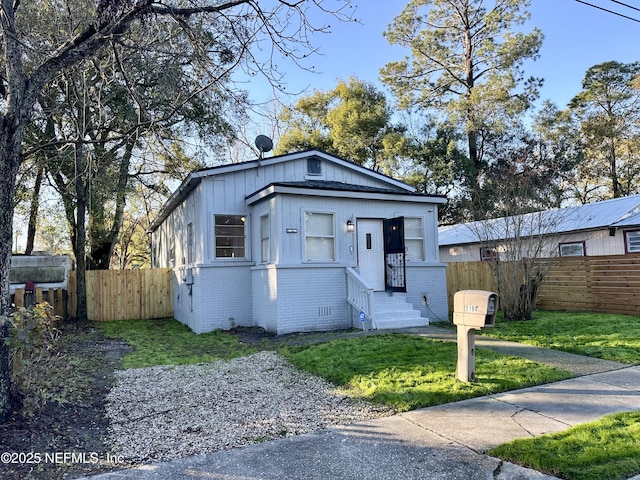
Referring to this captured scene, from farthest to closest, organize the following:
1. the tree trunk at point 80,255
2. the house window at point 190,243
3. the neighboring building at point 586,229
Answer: the tree trunk at point 80,255, the house window at point 190,243, the neighboring building at point 586,229

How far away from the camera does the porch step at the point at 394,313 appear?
32.5ft

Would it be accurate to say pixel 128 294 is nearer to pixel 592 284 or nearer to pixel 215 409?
pixel 215 409

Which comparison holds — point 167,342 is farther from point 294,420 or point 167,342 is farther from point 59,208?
point 59,208

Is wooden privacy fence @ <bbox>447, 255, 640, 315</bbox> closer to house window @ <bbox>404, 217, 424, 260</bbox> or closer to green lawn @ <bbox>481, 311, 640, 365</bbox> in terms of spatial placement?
green lawn @ <bbox>481, 311, 640, 365</bbox>

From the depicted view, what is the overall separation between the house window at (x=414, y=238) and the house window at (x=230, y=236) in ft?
14.7

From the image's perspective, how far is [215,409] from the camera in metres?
4.75

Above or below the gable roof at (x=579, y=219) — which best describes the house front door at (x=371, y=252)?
below

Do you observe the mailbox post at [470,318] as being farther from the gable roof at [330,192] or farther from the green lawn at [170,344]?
the gable roof at [330,192]

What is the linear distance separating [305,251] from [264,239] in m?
1.36

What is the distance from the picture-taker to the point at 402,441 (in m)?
3.72

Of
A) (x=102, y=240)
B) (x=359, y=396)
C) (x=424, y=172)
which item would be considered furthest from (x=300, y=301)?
(x=424, y=172)

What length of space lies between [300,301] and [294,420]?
559 cm

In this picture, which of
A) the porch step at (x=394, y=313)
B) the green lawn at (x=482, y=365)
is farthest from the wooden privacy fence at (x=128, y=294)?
the porch step at (x=394, y=313)

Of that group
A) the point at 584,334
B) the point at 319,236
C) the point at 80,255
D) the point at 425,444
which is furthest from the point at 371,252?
the point at 80,255
